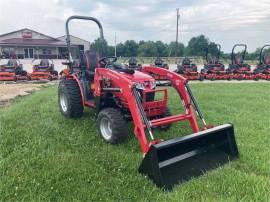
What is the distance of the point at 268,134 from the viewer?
5.37m

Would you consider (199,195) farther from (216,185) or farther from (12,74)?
(12,74)

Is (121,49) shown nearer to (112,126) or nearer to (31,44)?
(31,44)

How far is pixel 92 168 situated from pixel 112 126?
961mm

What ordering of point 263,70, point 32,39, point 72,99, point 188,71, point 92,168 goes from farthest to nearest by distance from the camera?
point 32,39 < point 263,70 < point 188,71 < point 72,99 < point 92,168

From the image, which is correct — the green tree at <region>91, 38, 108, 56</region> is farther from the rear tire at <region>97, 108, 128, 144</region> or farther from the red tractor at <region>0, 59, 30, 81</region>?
the red tractor at <region>0, 59, 30, 81</region>

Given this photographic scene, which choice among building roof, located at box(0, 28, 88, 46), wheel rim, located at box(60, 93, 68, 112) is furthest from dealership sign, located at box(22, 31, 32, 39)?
wheel rim, located at box(60, 93, 68, 112)

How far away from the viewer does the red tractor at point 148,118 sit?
3.66 meters

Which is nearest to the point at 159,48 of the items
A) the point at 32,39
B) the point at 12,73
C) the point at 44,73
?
the point at 32,39

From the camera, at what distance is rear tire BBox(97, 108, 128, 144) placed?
4637 mm

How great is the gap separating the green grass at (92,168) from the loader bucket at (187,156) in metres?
0.13

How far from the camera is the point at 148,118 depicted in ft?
16.2

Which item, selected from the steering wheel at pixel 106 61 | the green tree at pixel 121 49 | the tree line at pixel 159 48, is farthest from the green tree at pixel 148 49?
the steering wheel at pixel 106 61

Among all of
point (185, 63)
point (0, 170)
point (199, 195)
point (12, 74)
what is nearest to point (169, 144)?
point (199, 195)

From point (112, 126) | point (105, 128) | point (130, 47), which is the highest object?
point (130, 47)
